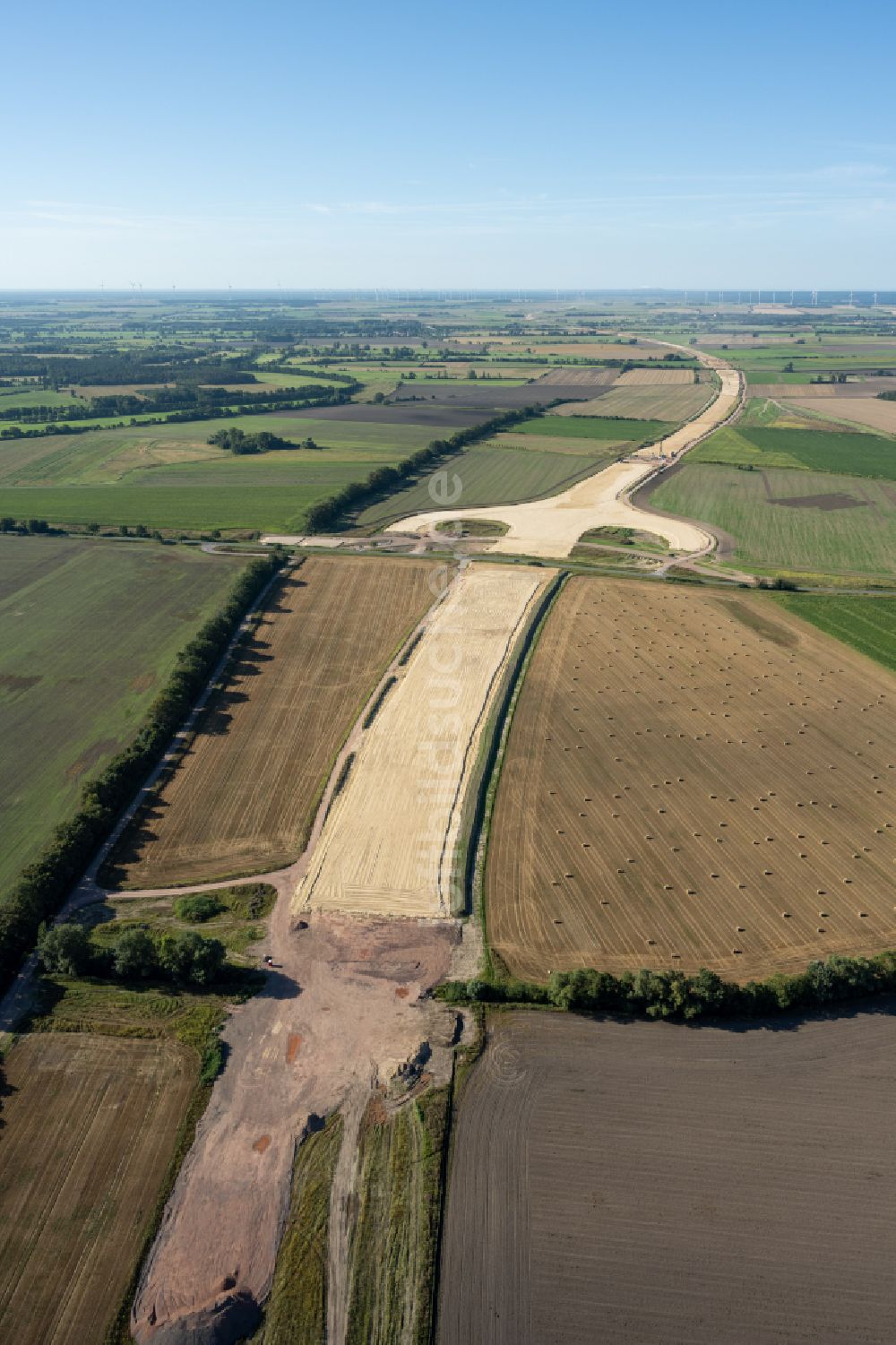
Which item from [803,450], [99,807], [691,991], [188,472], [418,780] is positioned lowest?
[691,991]

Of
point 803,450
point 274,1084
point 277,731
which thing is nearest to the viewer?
point 274,1084

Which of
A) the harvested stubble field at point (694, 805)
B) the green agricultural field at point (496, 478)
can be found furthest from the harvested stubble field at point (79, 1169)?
the green agricultural field at point (496, 478)

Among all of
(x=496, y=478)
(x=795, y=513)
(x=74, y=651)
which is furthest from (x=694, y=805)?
(x=496, y=478)

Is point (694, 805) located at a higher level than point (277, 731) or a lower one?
lower

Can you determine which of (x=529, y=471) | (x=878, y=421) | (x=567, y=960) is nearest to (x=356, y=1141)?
(x=567, y=960)

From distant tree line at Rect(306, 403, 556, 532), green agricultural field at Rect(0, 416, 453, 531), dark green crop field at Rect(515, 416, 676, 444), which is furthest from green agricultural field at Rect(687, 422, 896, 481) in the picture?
green agricultural field at Rect(0, 416, 453, 531)

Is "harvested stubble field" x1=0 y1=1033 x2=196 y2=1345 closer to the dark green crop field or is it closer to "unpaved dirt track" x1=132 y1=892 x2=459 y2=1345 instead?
"unpaved dirt track" x1=132 y1=892 x2=459 y2=1345

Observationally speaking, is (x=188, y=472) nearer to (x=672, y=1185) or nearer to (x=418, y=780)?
(x=418, y=780)
